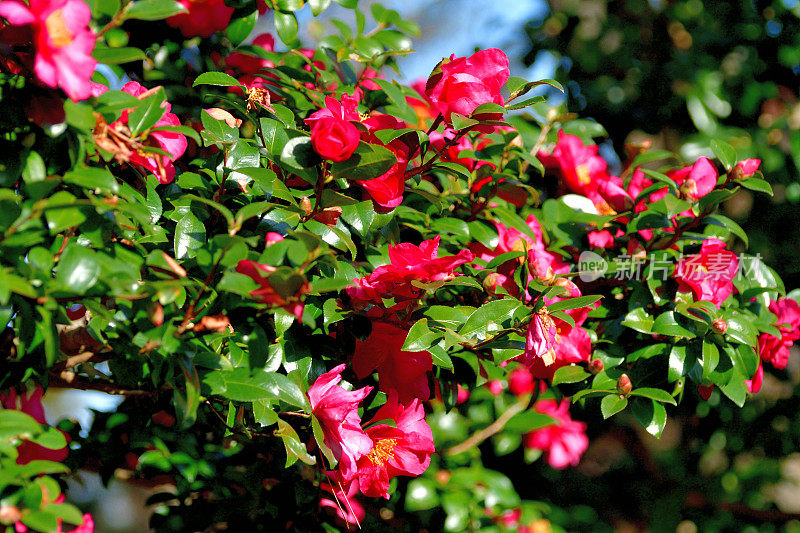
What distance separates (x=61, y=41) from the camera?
51 cm

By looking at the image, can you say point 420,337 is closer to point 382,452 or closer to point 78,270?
point 382,452

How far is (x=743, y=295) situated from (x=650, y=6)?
1536mm

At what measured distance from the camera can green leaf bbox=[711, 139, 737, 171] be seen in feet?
2.74

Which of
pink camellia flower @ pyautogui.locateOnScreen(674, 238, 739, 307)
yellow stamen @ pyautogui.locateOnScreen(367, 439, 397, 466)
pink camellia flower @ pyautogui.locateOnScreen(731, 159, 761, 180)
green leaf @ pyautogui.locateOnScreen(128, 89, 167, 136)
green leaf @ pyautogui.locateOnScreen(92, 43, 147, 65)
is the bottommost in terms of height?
yellow stamen @ pyautogui.locateOnScreen(367, 439, 397, 466)

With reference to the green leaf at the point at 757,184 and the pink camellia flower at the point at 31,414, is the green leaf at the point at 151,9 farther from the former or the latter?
the green leaf at the point at 757,184

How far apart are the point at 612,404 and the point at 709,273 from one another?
0.21m

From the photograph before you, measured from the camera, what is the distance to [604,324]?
34.7 inches

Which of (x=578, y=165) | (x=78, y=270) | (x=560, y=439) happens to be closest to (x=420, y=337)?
(x=78, y=270)

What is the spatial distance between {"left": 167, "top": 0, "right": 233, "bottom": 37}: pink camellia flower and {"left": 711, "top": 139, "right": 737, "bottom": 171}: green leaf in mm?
691

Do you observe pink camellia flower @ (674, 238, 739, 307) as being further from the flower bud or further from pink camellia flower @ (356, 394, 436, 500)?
pink camellia flower @ (356, 394, 436, 500)

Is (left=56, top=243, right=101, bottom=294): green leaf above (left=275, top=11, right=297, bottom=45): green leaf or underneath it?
underneath

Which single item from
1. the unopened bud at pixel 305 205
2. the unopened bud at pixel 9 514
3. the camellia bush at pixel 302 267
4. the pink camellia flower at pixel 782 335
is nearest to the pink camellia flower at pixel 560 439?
the camellia bush at pixel 302 267

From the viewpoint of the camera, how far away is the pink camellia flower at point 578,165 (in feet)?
3.41

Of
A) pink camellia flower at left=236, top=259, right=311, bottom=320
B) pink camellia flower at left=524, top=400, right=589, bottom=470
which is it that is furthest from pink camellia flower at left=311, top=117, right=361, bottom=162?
pink camellia flower at left=524, top=400, right=589, bottom=470
